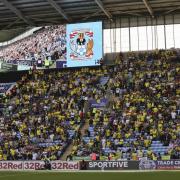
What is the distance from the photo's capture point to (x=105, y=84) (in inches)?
1822

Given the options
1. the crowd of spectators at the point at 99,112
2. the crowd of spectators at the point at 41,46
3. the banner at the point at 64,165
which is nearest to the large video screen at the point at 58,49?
the crowd of spectators at the point at 41,46

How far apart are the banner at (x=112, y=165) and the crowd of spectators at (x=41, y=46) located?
20638 millimetres

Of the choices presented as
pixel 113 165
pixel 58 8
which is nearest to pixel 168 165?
pixel 113 165

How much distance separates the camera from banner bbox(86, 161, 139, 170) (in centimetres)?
3094

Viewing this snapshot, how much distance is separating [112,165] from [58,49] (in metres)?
22.0

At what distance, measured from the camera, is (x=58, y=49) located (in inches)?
1994

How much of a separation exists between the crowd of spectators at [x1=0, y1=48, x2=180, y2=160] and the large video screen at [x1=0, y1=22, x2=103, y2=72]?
114 cm

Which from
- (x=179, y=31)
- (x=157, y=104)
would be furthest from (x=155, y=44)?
(x=157, y=104)

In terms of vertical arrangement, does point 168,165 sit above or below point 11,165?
above

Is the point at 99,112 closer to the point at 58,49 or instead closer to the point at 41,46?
the point at 58,49

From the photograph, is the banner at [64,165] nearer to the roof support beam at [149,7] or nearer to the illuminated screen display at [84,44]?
the illuminated screen display at [84,44]

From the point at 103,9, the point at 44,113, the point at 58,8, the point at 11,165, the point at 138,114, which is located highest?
the point at 58,8

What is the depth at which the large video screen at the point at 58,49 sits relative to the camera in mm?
49812

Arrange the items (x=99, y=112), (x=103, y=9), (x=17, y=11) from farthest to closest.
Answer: (x=17, y=11) < (x=103, y=9) < (x=99, y=112)
